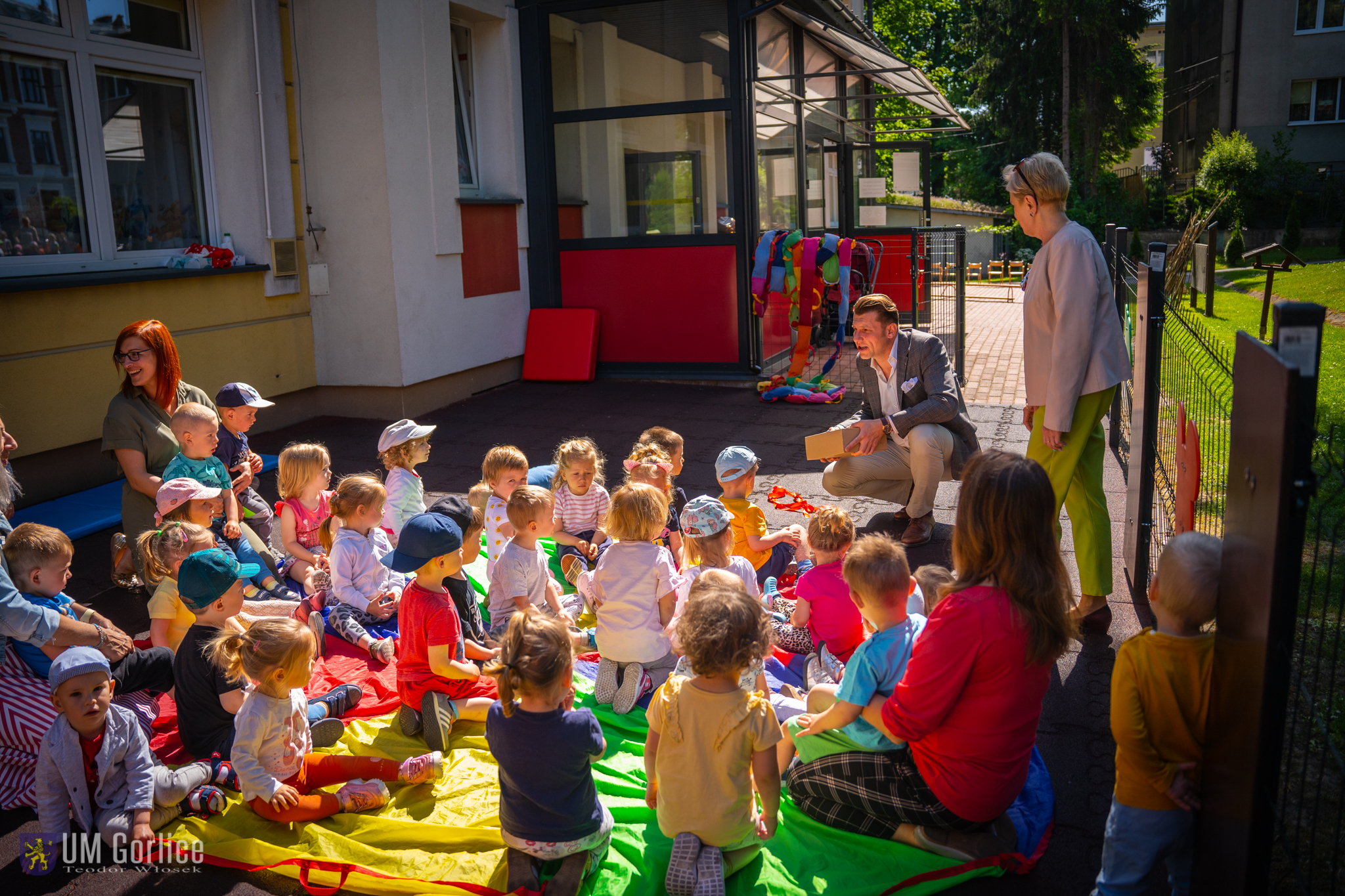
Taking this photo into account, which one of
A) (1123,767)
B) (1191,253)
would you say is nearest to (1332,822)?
(1123,767)

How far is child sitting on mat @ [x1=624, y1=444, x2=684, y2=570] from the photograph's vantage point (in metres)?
4.87

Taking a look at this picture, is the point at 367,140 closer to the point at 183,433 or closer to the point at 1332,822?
the point at 183,433

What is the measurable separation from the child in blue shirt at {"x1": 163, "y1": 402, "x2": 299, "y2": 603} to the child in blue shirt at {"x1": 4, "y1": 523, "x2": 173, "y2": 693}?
3.55ft

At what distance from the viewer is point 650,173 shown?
1102 cm

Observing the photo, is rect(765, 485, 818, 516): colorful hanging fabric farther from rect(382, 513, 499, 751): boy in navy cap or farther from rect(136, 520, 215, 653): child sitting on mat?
rect(136, 520, 215, 653): child sitting on mat

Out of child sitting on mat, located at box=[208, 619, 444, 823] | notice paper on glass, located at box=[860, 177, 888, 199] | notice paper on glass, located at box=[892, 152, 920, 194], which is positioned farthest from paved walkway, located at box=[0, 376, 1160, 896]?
notice paper on glass, located at box=[892, 152, 920, 194]

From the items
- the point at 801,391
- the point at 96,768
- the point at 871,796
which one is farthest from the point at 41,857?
the point at 801,391

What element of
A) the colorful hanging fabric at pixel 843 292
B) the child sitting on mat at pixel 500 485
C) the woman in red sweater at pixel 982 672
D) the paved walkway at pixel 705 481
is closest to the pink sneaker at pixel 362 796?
the paved walkway at pixel 705 481

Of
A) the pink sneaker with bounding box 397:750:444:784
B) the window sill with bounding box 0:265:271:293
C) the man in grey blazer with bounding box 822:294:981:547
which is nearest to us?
the pink sneaker with bounding box 397:750:444:784

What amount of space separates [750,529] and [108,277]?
5.12 metres

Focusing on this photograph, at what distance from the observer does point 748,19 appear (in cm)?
1054

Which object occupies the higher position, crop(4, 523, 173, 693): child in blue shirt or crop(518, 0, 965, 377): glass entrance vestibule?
crop(518, 0, 965, 377): glass entrance vestibule

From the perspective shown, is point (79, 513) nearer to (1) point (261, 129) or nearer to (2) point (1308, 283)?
(1) point (261, 129)

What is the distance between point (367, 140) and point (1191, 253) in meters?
14.4
